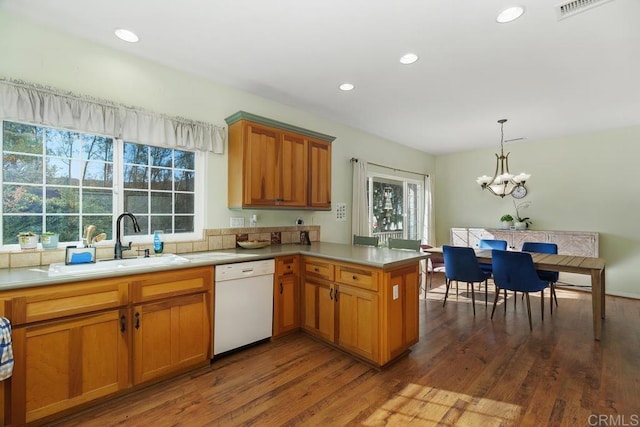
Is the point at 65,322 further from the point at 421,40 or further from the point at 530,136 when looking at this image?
the point at 530,136

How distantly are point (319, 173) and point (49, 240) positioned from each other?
264cm

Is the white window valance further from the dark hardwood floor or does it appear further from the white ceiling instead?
the dark hardwood floor

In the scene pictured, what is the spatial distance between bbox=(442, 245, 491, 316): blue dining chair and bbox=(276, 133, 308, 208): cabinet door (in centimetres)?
210

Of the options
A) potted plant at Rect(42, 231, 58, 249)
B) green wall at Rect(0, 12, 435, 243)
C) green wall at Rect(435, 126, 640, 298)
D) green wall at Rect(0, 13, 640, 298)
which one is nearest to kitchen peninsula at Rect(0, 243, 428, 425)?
potted plant at Rect(42, 231, 58, 249)

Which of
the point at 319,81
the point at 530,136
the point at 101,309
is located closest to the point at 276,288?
the point at 101,309

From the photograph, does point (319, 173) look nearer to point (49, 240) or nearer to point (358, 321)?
point (358, 321)

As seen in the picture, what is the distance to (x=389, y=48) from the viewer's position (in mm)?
2514

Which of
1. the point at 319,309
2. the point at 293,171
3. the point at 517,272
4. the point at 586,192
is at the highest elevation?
the point at 293,171

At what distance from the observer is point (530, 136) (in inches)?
207

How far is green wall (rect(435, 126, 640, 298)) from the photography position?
4.65 m

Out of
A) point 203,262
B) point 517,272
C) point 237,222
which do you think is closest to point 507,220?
point 517,272

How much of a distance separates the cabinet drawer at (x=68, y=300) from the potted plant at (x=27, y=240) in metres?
0.66

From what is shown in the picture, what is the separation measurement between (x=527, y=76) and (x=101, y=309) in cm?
426

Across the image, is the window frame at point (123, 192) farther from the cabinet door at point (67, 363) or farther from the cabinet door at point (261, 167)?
the cabinet door at point (67, 363)
